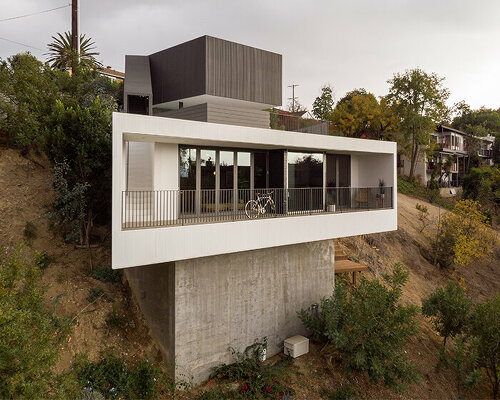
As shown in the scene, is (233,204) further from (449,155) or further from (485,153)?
(485,153)

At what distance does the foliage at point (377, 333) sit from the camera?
10.7m

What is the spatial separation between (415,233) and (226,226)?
75.3 ft

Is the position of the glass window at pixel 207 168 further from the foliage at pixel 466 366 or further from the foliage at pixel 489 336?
the foliage at pixel 489 336

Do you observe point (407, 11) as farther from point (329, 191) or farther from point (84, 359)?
point (84, 359)

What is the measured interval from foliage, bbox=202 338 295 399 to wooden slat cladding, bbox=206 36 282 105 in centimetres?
964

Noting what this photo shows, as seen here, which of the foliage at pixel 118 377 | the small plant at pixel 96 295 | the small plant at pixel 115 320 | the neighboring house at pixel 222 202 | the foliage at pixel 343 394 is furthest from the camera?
the small plant at pixel 96 295

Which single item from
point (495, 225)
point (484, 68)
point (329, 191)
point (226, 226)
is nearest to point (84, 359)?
point (226, 226)

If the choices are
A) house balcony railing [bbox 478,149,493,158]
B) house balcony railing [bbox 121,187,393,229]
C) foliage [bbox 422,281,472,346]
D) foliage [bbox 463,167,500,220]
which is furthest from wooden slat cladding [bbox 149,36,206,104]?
house balcony railing [bbox 478,149,493,158]

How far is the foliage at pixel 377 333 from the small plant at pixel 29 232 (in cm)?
1189

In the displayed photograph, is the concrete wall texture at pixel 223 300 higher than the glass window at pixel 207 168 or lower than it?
lower

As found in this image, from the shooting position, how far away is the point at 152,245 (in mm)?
8297

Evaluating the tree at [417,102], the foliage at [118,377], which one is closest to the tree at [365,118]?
the tree at [417,102]

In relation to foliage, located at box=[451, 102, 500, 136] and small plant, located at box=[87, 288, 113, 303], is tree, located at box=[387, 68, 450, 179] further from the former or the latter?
small plant, located at box=[87, 288, 113, 303]

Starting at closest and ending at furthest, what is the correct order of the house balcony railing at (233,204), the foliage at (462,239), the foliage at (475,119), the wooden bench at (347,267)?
the house balcony railing at (233,204) → the wooden bench at (347,267) → the foliage at (462,239) → the foliage at (475,119)
